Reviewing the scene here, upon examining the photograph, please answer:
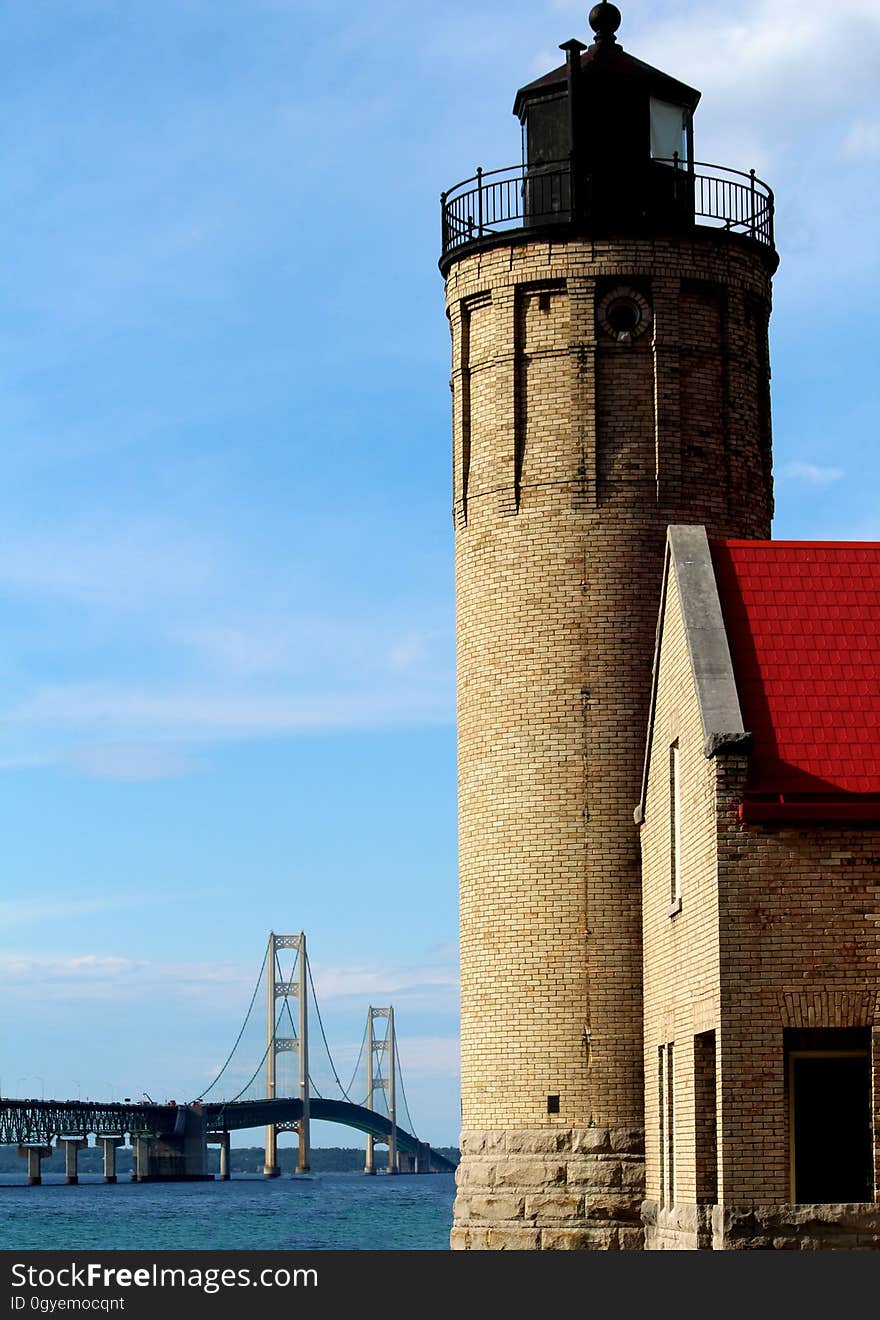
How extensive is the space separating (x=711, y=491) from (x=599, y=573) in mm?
2358

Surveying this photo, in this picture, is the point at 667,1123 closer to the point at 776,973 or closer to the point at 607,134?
the point at 776,973

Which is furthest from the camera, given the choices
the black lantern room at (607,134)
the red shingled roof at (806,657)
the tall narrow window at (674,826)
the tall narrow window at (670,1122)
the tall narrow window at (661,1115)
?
the black lantern room at (607,134)

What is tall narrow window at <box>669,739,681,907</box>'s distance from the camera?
27.3m

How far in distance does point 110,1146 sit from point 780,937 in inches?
6475

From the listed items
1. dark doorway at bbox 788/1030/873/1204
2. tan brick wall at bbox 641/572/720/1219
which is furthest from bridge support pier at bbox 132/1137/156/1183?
dark doorway at bbox 788/1030/873/1204

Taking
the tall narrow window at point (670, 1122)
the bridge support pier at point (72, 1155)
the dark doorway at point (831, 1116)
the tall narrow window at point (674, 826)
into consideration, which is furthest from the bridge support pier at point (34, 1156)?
the dark doorway at point (831, 1116)

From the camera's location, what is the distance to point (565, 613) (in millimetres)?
32750

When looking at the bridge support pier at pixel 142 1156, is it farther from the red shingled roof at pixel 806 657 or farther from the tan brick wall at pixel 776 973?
the tan brick wall at pixel 776 973

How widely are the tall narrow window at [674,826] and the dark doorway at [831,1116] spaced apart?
3.44 m

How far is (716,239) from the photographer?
113ft

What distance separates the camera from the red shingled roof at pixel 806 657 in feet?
81.4

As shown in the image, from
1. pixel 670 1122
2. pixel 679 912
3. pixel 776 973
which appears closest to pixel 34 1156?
pixel 670 1122

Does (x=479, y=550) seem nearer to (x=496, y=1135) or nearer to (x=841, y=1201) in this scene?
(x=496, y=1135)

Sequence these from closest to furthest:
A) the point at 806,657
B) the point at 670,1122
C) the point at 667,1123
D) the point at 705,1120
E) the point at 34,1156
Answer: the point at 705,1120, the point at 806,657, the point at 670,1122, the point at 667,1123, the point at 34,1156
